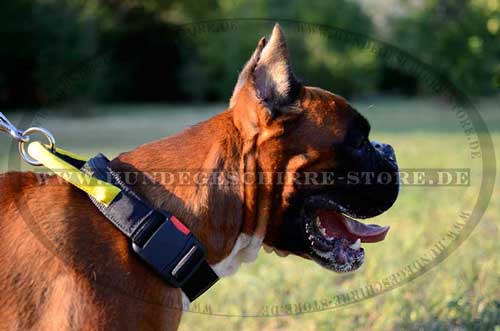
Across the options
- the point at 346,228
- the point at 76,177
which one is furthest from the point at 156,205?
the point at 346,228

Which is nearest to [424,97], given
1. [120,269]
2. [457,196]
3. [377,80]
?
[377,80]

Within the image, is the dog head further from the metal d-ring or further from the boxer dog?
the metal d-ring

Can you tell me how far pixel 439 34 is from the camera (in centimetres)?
2698

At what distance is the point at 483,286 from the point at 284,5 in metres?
33.4

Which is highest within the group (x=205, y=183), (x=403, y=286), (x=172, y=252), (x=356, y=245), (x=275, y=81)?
(x=275, y=81)

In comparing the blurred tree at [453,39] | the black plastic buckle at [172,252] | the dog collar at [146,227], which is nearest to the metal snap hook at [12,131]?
the dog collar at [146,227]

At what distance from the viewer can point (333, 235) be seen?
9.84ft

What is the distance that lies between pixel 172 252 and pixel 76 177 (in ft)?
1.63

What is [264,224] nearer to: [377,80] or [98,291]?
[98,291]

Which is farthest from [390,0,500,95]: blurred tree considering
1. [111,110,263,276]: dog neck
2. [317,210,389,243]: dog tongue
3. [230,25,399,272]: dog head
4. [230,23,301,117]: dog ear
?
[111,110,263,276]: dog neck

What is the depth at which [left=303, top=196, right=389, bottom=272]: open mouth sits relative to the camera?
9.25 feet

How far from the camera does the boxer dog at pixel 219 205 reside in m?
2.36

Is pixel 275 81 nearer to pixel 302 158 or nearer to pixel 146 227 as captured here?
pixel 302 158

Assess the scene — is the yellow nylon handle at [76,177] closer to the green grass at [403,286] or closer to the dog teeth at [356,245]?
the dog teeth at [356,245]
